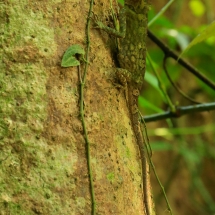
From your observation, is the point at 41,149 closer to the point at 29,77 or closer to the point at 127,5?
the point at 29,77

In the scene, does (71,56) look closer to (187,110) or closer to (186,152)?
(187,110)

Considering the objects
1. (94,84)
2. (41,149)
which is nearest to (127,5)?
(94,84)

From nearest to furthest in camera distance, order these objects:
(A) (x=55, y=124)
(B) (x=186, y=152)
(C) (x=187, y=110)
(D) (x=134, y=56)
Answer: (A) (x=55, y=124), (D) (x=134, y=56), (C) (x=187, y=110), (B) (x=186, y=152)

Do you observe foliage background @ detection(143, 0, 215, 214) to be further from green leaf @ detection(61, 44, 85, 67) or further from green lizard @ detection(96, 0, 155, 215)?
green leaf @ detection(61, 44, 85, 67)

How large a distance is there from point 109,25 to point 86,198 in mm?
698

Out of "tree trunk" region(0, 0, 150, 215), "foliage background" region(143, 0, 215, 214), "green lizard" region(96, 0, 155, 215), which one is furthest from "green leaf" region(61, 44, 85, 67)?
"foliage background" region(143, 0, 215, 214)

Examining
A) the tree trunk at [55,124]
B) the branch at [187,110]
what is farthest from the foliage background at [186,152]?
the tree trunk at [55,124]

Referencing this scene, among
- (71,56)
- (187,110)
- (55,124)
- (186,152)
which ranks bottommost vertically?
(55,124)

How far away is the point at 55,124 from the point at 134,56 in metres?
0.68

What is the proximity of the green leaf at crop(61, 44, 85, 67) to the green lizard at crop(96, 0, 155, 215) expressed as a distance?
0.16 meters

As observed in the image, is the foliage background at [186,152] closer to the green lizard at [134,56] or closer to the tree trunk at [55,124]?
the green lizard at [134,56]

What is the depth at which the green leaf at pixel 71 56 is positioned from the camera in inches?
59.4

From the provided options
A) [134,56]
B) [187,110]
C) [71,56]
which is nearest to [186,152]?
[187,110]

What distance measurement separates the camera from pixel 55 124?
1.45m
